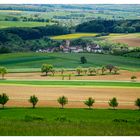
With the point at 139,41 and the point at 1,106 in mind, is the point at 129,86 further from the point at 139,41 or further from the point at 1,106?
the point at 1,106

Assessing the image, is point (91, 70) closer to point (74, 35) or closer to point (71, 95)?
point (71, 95)

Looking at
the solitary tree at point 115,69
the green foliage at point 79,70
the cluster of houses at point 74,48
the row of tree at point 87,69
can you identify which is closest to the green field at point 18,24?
the cluster of houses at point 74,48

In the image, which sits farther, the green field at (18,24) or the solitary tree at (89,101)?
the green field at (18,24)

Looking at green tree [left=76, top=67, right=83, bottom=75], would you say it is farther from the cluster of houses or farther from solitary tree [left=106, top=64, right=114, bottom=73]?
solitary tree [left=106, top=64, right=114, bottom=73]

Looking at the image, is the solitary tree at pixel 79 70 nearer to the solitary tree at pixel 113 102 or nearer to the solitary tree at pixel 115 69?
the solitary tree at pixel 115 69

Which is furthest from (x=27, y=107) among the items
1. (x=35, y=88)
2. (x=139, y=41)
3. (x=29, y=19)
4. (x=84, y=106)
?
(x=139, y=41)

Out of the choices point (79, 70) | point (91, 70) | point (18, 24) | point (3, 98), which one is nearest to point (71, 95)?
point (79, 70)

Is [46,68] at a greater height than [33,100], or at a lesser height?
greater
